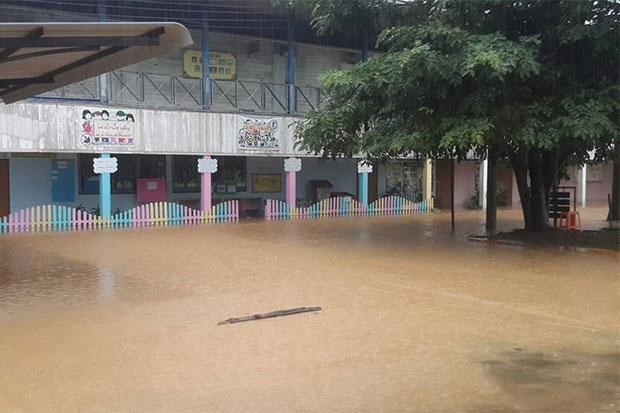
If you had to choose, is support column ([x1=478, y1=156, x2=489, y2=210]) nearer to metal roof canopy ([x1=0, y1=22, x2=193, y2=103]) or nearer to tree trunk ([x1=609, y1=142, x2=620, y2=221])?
tree trunk ([x1=609, y1=142, x2=620, y2=221])

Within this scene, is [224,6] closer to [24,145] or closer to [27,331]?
[24,145]

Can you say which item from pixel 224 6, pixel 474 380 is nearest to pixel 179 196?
pixel 224 6

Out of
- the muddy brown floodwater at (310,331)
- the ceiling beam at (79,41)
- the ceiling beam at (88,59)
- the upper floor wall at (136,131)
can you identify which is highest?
the ceiling beam at (88,59)

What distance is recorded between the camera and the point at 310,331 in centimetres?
683

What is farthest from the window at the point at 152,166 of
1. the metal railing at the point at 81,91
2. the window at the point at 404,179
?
the window at the point at 404,179

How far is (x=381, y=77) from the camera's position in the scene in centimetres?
1213

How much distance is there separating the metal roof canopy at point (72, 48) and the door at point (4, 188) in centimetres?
718

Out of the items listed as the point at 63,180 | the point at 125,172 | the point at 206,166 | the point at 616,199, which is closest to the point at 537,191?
the point at 616,199

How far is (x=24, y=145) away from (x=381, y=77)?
9478 millimetres

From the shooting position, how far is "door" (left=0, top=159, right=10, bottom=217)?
1850 cm

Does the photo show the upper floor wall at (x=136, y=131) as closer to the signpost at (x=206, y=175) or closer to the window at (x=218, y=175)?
the signpost at (x=206, y=175)

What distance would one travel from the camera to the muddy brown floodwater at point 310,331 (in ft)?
16.0

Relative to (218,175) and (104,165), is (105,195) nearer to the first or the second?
(104,165)

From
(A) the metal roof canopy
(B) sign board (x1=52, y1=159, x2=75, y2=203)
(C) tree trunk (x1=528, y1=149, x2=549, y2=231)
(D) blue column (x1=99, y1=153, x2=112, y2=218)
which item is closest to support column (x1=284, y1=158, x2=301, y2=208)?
(D) blue column (x1=99, y1=153, x2=112, y2=218)
